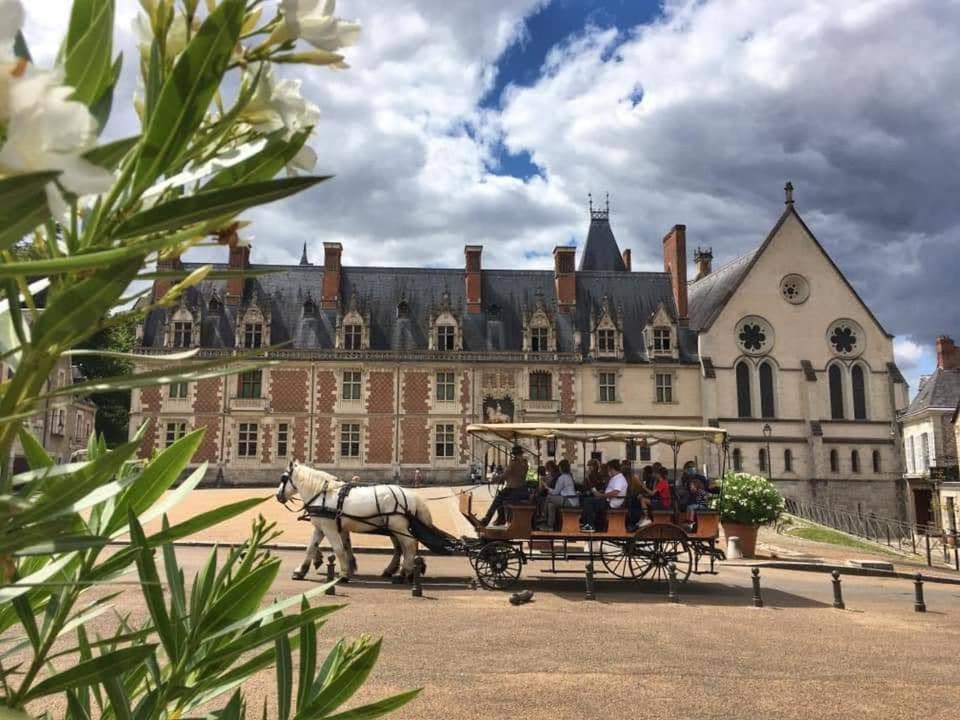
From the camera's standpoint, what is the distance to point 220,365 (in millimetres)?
1148

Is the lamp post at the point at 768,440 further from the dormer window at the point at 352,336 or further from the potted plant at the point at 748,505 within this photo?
the dormer window at the point at 352,336

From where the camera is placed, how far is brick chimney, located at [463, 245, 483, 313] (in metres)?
38.0

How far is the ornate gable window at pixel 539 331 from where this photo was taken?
36625mm

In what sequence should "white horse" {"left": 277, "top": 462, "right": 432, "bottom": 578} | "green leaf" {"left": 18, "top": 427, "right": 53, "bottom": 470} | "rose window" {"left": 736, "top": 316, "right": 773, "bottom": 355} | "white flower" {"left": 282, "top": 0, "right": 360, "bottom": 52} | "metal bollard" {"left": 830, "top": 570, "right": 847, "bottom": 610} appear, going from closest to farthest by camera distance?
"white flower" {"left": 282, "top": 0, "right": 360, "bottom": 52} < "green leaf" {"left": 18, "top": 427, "right": 53, "bottom": 470} < "metal bollard" {"left": 830, "top": 570, "right": 847, "bottom": 610} < "white horse" {"left": 277, "top": 462, "right": 432, "bottom": 578} < "rose window" {"left": 736, "top": 316, "right": 773, "bottom": 355}

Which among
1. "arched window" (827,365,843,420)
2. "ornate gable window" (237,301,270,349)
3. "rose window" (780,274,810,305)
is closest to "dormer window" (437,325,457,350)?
"ornate gable window" (237,301,270,349)

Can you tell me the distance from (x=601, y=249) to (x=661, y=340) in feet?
43.3

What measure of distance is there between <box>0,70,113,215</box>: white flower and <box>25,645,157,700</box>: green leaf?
781 mm

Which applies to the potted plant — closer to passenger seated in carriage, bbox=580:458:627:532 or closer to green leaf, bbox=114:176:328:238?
passenger seated in carriage, bbox=580:458:627:532

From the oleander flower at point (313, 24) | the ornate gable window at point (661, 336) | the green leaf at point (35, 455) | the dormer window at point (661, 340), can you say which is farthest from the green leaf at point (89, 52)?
the dormer window at point (661, 340)

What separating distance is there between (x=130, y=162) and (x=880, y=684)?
8312mm

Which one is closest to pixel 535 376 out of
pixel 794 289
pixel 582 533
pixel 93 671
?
pixel 794 289

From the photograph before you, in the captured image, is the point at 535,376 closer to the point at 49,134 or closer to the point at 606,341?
the point at 606,341

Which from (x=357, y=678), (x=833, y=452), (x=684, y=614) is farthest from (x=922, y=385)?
(x=357, y=678)

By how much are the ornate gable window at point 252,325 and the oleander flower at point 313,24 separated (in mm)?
36157
